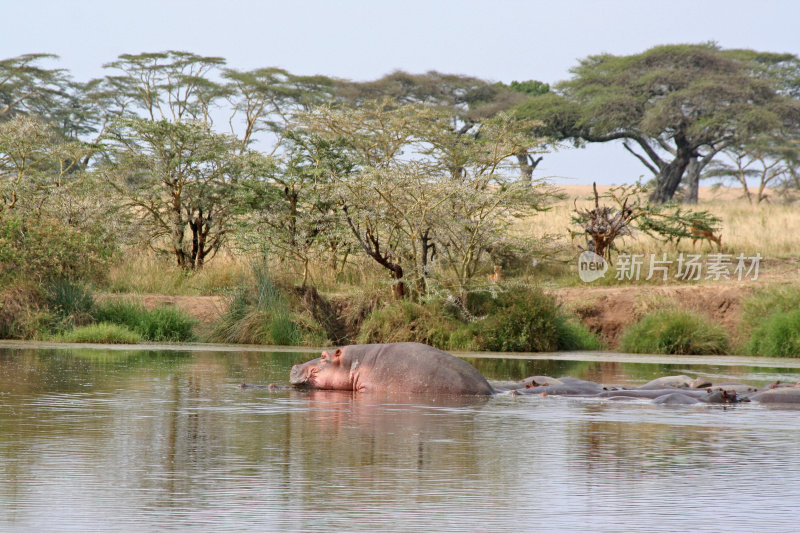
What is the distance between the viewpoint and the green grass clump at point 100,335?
49.9ft

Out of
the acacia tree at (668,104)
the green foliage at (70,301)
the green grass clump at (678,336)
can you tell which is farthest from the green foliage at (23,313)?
the acacia tree at (668,104)

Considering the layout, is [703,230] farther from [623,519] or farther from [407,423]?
[623,519]

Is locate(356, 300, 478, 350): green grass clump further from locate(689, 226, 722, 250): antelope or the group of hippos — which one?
locate(689, 226, 722, 250): antelope

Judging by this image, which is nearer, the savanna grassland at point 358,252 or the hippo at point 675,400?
the hippo at point 675,400

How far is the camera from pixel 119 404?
7.63 metres

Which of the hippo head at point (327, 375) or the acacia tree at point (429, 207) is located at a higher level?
the acacia tree at point (429, 207)

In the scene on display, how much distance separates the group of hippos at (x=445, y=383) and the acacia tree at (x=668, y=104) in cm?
3015

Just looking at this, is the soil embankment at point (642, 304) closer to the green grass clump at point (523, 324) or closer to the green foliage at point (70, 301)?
the green grass clump at point (523, 324)

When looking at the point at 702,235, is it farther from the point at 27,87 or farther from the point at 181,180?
the point at 27,87

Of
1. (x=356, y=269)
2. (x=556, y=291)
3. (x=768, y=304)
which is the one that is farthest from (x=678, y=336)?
(x=356, y=269)

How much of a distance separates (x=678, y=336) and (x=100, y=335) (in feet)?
28.4

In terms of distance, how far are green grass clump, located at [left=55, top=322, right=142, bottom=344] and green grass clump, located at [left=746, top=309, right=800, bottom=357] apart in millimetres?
9436

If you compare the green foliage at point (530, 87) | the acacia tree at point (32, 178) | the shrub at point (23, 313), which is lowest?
the shrub at point (23, 313)

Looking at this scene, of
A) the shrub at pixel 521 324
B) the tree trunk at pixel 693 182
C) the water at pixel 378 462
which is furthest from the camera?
the tree trunk at pixel 693 182
